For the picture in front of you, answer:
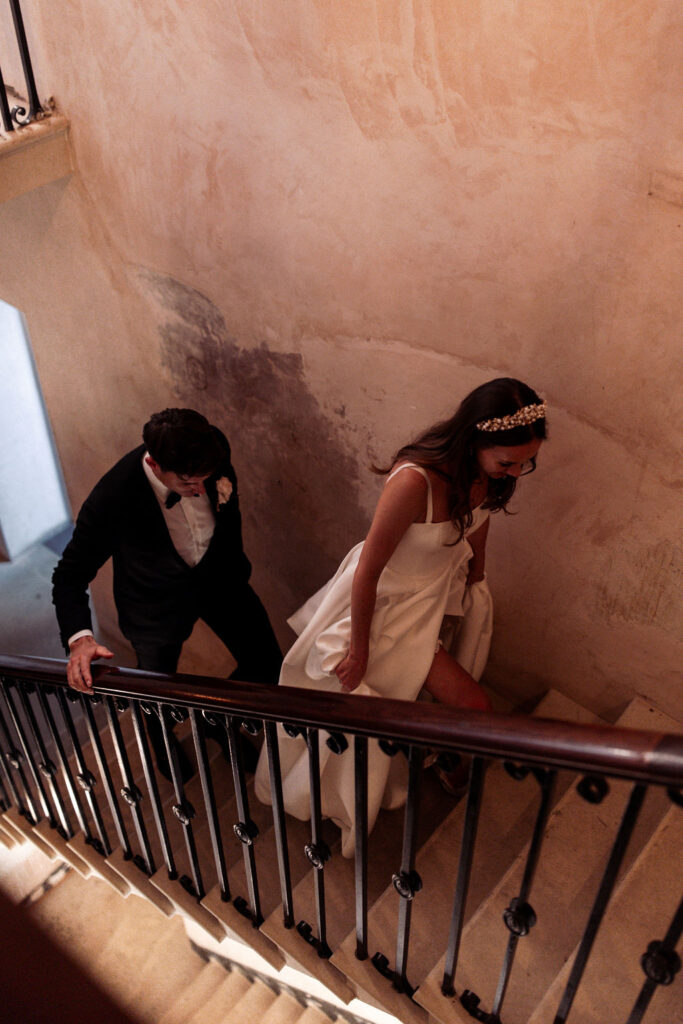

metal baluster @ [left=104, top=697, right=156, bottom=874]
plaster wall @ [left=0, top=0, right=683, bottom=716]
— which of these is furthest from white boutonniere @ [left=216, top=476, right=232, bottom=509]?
metal baluster @ [left=104, top=697, right=156, bottom=874]

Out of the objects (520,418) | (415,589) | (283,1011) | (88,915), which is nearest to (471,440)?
(520,418)

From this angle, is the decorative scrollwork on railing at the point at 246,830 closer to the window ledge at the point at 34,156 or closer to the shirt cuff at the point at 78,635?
the shirt cuff at the point at 78,635

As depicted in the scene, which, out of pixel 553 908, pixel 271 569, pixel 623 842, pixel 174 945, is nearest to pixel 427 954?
pixel 553 908

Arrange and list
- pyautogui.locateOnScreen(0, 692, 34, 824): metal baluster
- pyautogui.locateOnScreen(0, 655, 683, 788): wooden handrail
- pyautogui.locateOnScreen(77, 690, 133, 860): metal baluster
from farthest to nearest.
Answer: pyautogui.locateOnScreen(0, 692, 34, 824): metal baluster
pyautogui.locateOnScreen(77, 690, 133, 860): metal baluster
pyautogui.locateOnScreen(0, 655, 683, 788): wooden handrail

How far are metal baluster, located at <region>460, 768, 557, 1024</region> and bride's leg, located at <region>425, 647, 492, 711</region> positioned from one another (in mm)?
906

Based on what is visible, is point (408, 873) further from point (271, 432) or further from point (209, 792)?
point (271, 432)

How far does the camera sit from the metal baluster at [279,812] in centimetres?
193

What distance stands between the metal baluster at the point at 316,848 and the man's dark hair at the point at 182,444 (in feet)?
3.51

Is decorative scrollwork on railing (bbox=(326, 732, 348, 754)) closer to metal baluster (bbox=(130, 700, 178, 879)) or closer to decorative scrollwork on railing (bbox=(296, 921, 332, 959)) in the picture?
metal baluster (bbox=(130, 700, 178, 879))

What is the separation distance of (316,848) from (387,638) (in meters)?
0.82

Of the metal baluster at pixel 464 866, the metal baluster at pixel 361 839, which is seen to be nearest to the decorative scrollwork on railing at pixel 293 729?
the metal baluster at pixel 361 839

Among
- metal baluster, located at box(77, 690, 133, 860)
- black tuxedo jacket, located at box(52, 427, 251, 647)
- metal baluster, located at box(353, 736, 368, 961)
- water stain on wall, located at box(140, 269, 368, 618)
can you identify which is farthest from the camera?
water stain on wall, located at box(140, 269, 368, 618)

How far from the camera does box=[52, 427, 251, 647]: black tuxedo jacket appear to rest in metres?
2.92

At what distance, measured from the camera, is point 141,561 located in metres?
3.23
